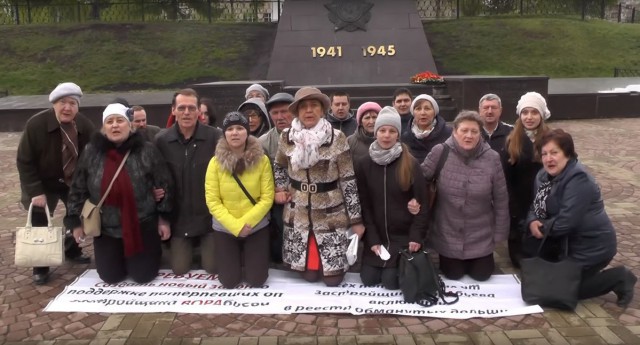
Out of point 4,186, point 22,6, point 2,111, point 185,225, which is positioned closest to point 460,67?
point 2,111

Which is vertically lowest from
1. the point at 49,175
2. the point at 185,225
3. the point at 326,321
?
the point at 326,321

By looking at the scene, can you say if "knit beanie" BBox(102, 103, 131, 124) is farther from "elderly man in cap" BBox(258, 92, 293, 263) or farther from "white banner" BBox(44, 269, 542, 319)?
"white banner" BBox(44, 269, 542, 319)

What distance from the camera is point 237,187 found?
472 centimetres

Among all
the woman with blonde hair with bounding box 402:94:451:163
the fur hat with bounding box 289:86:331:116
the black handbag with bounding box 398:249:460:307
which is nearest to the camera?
the black handbag with bounding box 398:249:460:307

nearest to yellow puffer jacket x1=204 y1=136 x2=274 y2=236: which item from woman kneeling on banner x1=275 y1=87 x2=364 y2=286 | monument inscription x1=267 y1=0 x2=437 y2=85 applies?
woman kneeling on banner x1=275 y1=87 x2=364 y2=286

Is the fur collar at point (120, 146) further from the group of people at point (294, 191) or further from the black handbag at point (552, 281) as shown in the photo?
the black handbag at point (552, 281)

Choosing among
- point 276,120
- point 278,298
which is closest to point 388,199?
point 278,298

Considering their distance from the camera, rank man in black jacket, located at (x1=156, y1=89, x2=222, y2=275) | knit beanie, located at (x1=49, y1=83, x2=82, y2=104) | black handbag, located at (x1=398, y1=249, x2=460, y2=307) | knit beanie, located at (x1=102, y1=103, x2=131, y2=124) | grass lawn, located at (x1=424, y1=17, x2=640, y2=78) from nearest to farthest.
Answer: black handbag, located at (x1=398, y1=249, x2=460, y2=307) < knit beanie, located at (x1=102, y1=103, x2=131, y2=124) < knit beanie, located at (x1=49, y1=83, x2=82, y2=104) < man in black jacket, located at (x1=156, y1=89, x2=222, y2=275) < grass lawn, located at (x1=424, y1=17, x2=640, y2=78)

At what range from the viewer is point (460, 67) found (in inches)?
798

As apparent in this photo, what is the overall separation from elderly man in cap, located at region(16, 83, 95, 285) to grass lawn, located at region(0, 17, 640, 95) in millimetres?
14723

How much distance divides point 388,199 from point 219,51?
1830 centimetres

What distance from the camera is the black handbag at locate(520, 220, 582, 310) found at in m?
4.22

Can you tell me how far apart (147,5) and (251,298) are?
2819 centimetres

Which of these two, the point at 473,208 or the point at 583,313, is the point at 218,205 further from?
the point at 583,313
